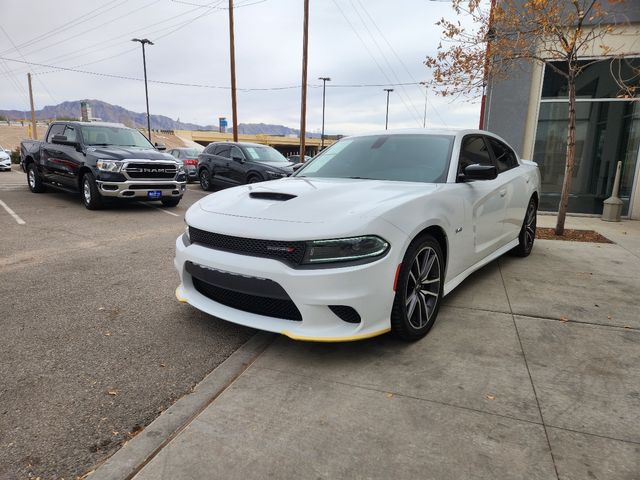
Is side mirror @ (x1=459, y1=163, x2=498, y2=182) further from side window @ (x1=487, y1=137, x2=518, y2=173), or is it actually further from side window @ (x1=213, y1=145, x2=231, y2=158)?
side window @ (x1=213, y1=145, x2=231, y2=158)

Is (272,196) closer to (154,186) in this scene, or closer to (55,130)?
(154,186)

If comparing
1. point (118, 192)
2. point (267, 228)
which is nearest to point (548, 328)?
point (267, 228)

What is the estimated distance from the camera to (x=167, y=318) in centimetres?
376

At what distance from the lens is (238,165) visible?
45.0ft

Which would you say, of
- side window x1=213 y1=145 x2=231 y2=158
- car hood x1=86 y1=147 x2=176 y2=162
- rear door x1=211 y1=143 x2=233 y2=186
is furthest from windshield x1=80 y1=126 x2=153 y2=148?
side window x1=213 y1=145 x2=231 y2=158

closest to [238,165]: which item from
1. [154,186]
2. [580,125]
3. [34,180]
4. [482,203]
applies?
[154,186]

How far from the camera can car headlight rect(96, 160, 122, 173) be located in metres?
9.26

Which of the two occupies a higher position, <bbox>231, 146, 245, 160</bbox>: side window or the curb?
<bbox>231, 146, 245, 160</bbox>: side window

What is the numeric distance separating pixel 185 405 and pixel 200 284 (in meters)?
1.09

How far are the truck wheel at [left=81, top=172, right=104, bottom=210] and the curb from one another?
7677 mm

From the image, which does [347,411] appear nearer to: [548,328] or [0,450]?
[0,450]

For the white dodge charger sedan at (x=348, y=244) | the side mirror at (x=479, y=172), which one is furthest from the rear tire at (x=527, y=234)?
the side mirror at (x=479, y=172)

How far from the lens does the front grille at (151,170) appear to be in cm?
947

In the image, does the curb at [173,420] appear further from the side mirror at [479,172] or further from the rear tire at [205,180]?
the rear tire at [205,180]
